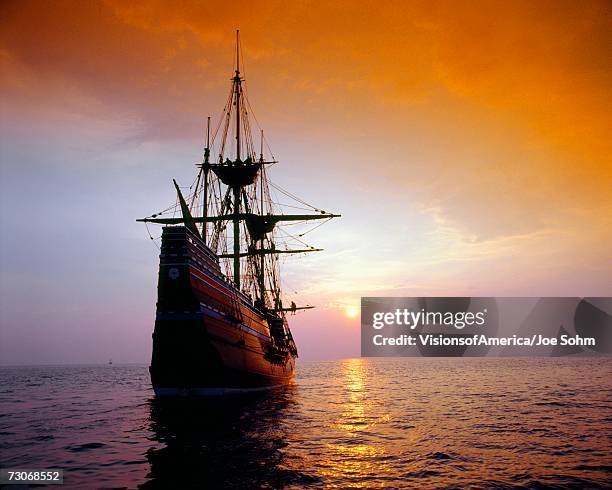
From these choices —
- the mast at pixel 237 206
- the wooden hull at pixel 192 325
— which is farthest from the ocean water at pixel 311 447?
the mast at pixel 237 206

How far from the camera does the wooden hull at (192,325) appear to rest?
24.5 metres

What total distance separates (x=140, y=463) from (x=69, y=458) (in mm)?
2754

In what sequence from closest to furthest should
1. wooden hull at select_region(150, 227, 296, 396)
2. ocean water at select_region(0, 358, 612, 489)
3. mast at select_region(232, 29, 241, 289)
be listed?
ocean water at select_region(0, 358, 612, 489), wooden hull at select_region(150, 227, 296, 396), mast at select_region(232, 29, 241, 289)

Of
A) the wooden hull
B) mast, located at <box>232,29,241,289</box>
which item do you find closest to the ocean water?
the wooden hull

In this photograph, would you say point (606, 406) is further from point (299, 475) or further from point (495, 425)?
point (299, 475)

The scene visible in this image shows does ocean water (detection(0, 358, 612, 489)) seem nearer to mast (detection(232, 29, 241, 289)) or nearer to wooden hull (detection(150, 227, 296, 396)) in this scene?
wooden hull (detection(150, 227, 296, 396))

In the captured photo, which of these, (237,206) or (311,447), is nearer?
(311,447)

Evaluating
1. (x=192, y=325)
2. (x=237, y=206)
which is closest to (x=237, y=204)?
(x=237, y=206)

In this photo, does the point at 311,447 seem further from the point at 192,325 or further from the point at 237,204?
the point at 237,204

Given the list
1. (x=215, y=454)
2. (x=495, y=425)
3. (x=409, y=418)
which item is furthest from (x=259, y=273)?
(x=215, y=454)

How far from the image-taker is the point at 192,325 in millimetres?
24984

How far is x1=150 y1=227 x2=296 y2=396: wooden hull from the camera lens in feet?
80.5

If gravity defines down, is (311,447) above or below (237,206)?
below

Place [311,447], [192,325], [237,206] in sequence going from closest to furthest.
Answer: [311,447] < [192,325] < [237,206]
